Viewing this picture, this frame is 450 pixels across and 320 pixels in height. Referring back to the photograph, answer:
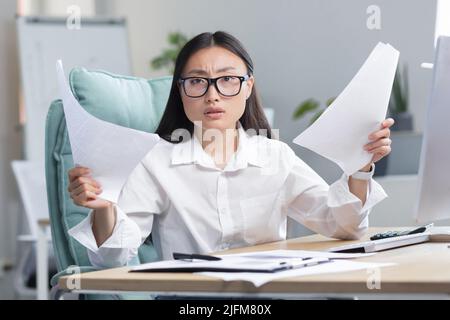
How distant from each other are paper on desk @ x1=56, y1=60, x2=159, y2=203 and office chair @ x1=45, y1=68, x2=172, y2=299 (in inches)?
19.7

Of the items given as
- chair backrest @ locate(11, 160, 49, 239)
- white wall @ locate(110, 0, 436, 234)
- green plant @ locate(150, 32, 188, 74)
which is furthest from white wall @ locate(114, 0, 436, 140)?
chair backrest @ locate(11, 160, 49, 239)

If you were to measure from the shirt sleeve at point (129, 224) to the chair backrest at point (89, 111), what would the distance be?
0.16 m

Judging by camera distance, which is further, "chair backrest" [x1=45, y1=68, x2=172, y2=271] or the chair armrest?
"chair backrest" [x1=45, y1=68, x2=172, y2=271]

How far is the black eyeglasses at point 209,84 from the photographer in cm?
153

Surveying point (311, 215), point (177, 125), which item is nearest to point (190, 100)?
point (177, 125)

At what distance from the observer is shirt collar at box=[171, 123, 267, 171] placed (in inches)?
63.2

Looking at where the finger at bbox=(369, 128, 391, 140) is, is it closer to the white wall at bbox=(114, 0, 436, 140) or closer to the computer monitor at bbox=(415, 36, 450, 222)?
the computer monitor at bbox=(415, 36, 450, 222)

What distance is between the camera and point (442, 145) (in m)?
1.26

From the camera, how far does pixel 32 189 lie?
13.1 ft

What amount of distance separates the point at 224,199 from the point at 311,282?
655mm

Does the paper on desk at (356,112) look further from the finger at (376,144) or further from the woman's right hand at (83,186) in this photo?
the woman's right hand at (83,186)

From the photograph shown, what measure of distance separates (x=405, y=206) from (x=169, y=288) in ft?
8.26

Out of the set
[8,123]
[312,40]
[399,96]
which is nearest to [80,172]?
[399,96]

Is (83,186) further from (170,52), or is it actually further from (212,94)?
(170,52)
